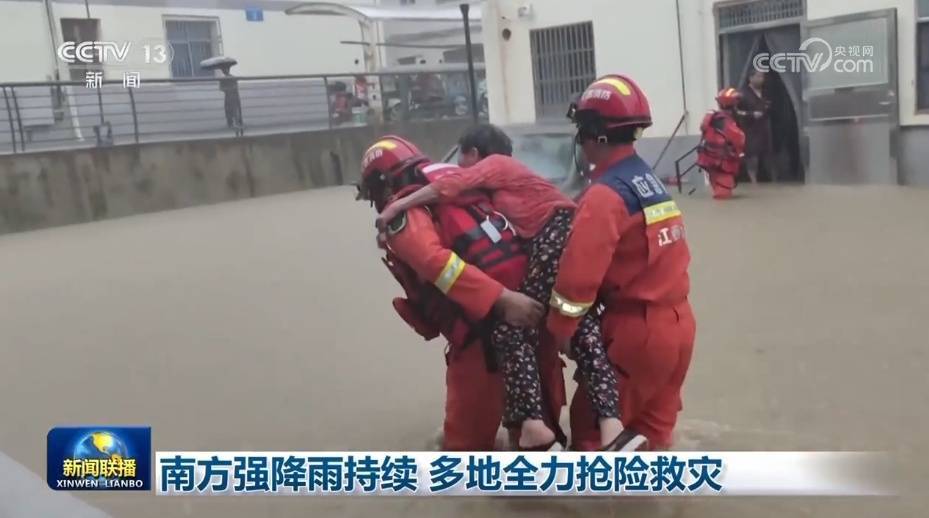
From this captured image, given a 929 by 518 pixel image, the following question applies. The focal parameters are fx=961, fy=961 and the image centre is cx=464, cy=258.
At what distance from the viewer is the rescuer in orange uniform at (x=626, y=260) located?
3023 millimetres

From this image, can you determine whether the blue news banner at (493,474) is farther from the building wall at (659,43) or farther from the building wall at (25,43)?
the building wall at (25,43)

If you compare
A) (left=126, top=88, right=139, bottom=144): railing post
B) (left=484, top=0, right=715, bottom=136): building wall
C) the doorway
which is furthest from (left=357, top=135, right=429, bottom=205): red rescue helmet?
(left=126, top=88, right=139, bottom=144): railing post

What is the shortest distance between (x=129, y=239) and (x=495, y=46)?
6.24m

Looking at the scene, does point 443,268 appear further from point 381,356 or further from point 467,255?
point 381,356

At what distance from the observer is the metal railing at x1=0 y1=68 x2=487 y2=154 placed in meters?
16.4

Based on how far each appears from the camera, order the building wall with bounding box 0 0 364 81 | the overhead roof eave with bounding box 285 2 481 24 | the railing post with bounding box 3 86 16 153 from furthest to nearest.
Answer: the overhead roof eave with bounding box 285 2 481 24 < the building wall with bounding box 0 0 364 81 < the railing post with bounding box 3 86 16 153

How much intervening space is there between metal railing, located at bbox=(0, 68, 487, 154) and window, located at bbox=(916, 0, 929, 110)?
11264mm

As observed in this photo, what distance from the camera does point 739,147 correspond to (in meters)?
11.1

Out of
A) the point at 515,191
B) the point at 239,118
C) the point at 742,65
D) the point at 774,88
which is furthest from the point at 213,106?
the point at 515,191

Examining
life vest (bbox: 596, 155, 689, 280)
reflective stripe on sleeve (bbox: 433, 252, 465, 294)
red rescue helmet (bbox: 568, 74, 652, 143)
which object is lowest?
reflective stripe on sleeve (bbox: 433, 252, 465, 294)

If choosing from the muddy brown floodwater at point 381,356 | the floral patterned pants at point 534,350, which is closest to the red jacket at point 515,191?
the floral patterned pants at point 534,350

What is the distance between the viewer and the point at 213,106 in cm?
1906

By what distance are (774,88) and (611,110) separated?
1024 cm

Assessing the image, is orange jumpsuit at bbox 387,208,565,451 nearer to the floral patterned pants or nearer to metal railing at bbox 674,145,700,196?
the floral patterned pants
